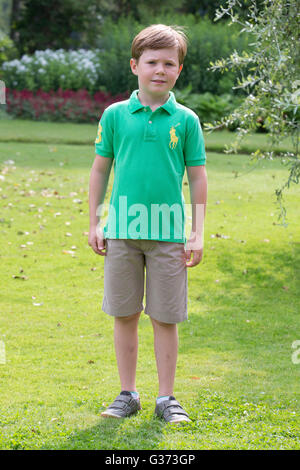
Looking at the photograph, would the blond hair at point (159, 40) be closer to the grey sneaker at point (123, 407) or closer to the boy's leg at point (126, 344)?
the boy's leg at point (126, 344)

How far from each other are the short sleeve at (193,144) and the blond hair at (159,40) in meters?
0.31

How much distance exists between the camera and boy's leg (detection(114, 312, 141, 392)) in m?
3.16

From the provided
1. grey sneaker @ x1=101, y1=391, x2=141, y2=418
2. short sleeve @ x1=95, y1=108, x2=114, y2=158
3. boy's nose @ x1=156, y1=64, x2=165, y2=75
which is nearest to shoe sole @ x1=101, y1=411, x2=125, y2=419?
grey sneaker @ x1=101, y1=391, x2=141, y2=418

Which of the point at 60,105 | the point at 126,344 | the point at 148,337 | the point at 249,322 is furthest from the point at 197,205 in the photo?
the point at 60,105

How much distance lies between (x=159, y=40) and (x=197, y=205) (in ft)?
2.41

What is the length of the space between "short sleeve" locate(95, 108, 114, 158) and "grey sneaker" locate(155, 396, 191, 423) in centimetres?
116

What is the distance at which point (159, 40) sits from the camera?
2926 millimetres

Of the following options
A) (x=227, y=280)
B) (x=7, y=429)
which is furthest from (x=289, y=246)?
(x=7, y=429)

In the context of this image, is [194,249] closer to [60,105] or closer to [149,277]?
[149,277]

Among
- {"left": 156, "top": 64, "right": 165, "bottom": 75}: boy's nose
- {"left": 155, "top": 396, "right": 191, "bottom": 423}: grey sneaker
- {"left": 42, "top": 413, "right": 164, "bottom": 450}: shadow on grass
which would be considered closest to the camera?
{"left": 42, "top": 413, "right": 164, "bottom": 450}: shadow on grass

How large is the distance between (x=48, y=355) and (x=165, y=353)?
1317 mm

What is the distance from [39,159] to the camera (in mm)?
11805

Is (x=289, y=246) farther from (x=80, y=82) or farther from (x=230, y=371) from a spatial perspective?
(x=80, y=82)

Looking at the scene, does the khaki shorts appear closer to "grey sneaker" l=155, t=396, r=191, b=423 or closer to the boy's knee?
the boy's knee
